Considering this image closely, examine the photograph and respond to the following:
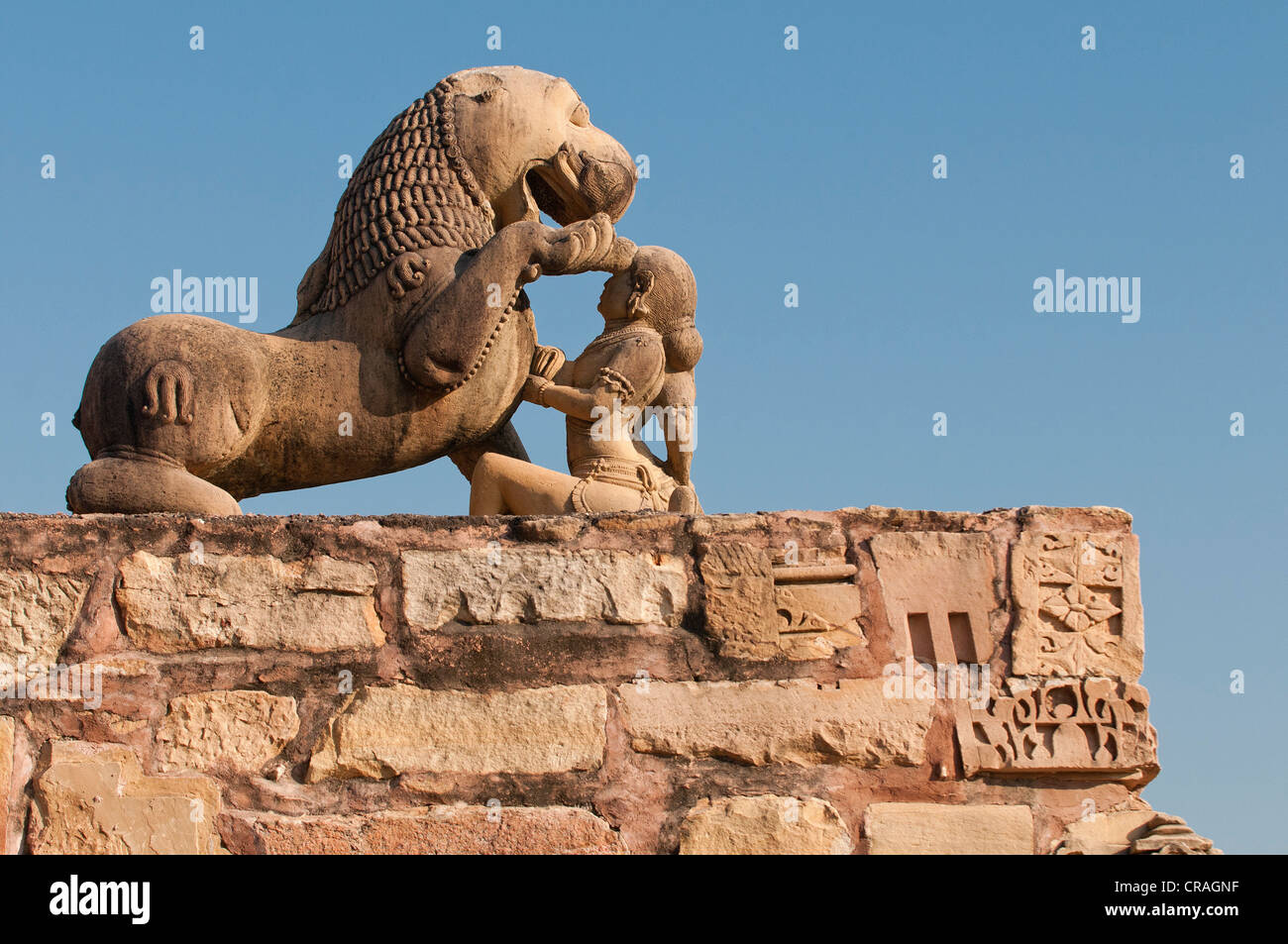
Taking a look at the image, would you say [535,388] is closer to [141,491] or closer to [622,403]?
[622,403]

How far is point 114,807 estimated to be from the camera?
4.99 metres

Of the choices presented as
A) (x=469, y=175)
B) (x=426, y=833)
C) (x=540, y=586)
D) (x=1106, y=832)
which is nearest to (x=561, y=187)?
(x=469, y=175)

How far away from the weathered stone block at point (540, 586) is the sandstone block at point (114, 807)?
81cm

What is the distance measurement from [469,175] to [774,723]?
2.40 meters

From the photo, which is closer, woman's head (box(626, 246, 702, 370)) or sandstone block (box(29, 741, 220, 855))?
sandstone block (box(29, 741, 220, 855))

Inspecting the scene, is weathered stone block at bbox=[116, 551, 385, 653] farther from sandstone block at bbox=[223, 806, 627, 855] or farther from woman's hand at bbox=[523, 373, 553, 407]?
woman's hand at bbox=[523, 373, 553, 407]

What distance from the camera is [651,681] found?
5230 millimetres

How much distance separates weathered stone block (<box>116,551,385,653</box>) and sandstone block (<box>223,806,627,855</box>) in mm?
510

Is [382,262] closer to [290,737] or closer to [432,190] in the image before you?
[432,190]

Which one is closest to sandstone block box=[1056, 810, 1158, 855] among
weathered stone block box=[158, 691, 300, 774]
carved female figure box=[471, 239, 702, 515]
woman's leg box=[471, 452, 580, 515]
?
carved female figure box=[471, 239, 702, 515]

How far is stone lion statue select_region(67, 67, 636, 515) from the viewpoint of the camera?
231 inches

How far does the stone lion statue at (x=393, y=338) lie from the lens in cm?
586

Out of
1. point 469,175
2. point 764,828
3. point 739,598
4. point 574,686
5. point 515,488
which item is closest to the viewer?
point 764,828

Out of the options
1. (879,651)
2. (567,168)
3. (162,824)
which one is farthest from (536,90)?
(162,824)
